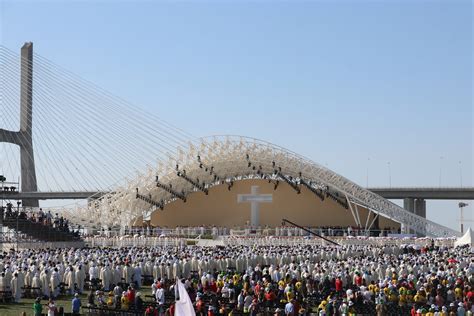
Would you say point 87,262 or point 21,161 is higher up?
point 21,161

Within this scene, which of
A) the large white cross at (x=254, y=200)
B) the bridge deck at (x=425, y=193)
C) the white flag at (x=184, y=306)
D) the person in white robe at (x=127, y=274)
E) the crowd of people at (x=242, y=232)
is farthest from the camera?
the bridge deck at (x=425, y=193)

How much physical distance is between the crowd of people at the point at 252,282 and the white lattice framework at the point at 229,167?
84.3ft

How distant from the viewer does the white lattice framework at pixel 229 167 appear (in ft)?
217

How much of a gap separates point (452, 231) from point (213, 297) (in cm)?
4524

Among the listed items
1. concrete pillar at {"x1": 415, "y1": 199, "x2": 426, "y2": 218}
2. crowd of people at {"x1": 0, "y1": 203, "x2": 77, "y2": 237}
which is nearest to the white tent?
crowd of people at {"x1": 0, "y1": 203, "x2": 77, "y2": 237}

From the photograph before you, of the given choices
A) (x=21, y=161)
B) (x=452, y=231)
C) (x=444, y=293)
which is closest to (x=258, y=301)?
(x=444, y=293)

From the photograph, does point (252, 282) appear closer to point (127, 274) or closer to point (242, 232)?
point (127, 274)

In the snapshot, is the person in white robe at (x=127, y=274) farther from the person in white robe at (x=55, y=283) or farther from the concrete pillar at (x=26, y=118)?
the concrete pillar at (x=26, y=118)

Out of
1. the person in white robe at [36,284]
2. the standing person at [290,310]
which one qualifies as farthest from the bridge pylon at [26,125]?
the standing person at [290,310]

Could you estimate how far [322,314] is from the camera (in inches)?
834

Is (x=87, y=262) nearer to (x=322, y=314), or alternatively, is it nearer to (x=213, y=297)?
(x=213, y=297)

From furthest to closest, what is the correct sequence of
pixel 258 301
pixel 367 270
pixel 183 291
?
pixel 367 270 < pixel 258 301 < pixel 183 291

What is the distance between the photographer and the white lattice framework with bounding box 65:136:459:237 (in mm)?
66250

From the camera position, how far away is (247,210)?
79.7m
